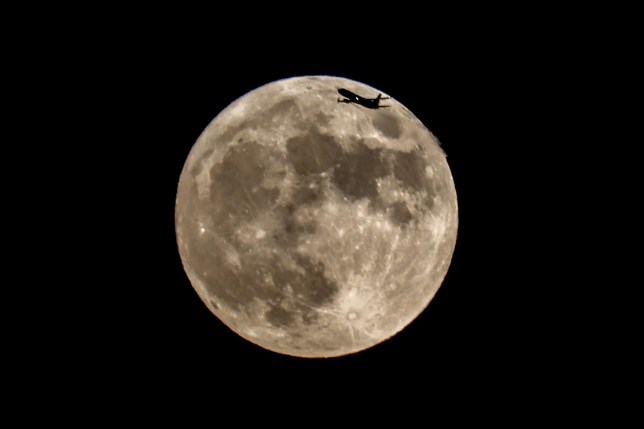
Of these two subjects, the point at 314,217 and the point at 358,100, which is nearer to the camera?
the point at 314,217

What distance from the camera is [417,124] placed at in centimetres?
548

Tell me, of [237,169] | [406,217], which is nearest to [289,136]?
[237,169]

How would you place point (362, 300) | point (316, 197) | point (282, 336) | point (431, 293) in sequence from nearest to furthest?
1. point (316, 197)
2. point (362, 300)
3. point (282, 336)
4. point (431, 293)

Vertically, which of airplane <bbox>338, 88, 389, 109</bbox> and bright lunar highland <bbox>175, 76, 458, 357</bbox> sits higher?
airplane <bbox>338, 88, 389, 109</bbox>

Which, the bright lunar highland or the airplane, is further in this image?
the airplane

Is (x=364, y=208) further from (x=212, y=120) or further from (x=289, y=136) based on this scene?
(x=212, y=120)

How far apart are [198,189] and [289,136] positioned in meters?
1.08

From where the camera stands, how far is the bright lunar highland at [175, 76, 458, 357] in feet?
15.1

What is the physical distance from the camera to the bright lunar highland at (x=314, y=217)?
4.59m

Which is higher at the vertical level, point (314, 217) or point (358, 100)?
point (358, 100)

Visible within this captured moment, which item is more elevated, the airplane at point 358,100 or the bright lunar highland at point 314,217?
the airplane at point 358,100

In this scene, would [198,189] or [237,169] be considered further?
[198,189]

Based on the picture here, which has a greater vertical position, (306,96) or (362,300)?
(306,96)

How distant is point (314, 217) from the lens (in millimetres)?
4551
